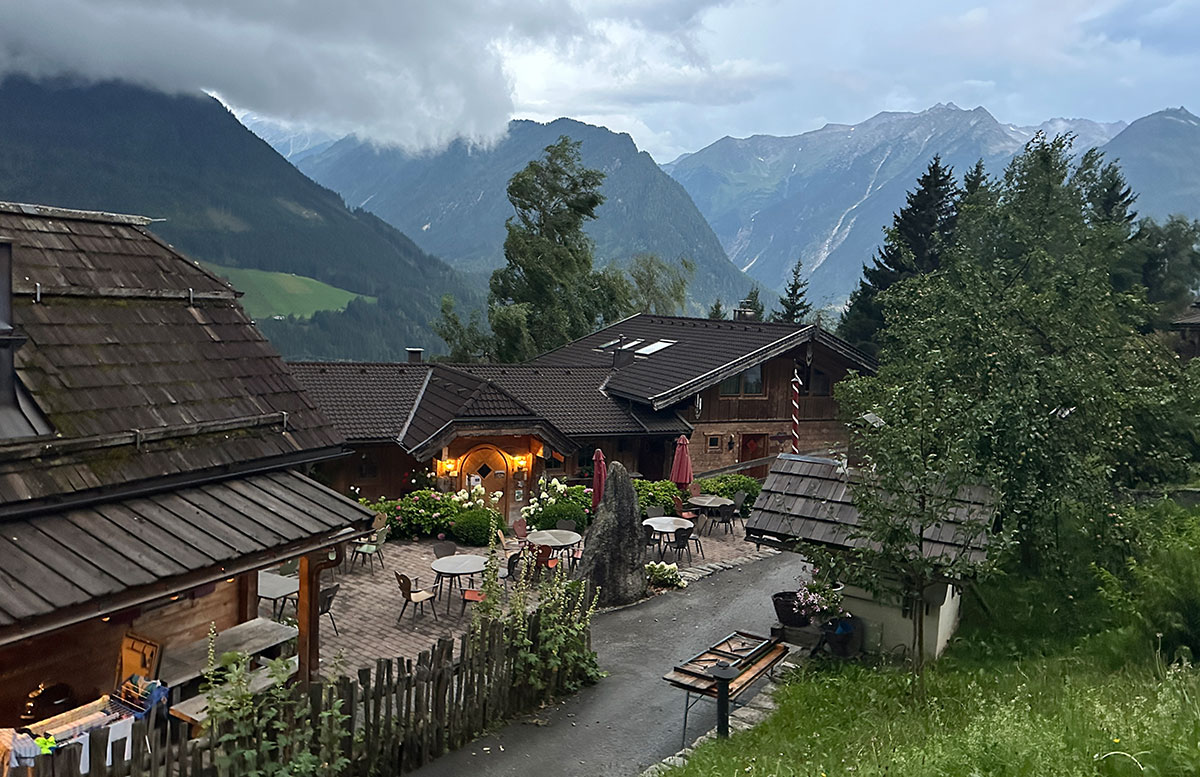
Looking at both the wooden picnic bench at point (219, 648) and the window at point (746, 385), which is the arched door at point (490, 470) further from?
the wooden picnic bench at point (219, 648)

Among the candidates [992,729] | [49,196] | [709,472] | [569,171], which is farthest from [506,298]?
[49,196]

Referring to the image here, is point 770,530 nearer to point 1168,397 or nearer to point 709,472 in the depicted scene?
point 1168,397

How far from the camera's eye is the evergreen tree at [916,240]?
35719 millimetres

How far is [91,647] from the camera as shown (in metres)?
7.84

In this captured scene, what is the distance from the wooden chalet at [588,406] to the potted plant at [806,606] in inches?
439

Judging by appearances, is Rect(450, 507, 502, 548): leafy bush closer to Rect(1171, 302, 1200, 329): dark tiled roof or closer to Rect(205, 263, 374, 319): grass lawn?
Rect(1171, 302, 1200, 329): dark tiled roof

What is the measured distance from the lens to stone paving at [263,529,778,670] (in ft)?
39.8

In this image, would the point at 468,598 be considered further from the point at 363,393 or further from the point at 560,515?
the point at 363,393

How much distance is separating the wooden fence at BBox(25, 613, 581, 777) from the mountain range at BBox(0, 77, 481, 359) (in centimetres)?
7226

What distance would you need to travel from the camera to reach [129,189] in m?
95.5

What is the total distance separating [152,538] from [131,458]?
1109mm

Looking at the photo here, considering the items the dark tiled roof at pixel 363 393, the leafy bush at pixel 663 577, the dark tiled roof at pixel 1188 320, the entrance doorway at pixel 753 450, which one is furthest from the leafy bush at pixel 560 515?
the dark tiled roof at pixel 1188 320

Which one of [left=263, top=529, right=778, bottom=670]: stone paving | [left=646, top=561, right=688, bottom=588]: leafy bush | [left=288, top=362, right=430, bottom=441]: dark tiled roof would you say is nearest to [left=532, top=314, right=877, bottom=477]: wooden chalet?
[left=288, top=362, right=430, bottom=441]: dark tiled roof

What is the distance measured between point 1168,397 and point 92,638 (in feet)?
51.9
